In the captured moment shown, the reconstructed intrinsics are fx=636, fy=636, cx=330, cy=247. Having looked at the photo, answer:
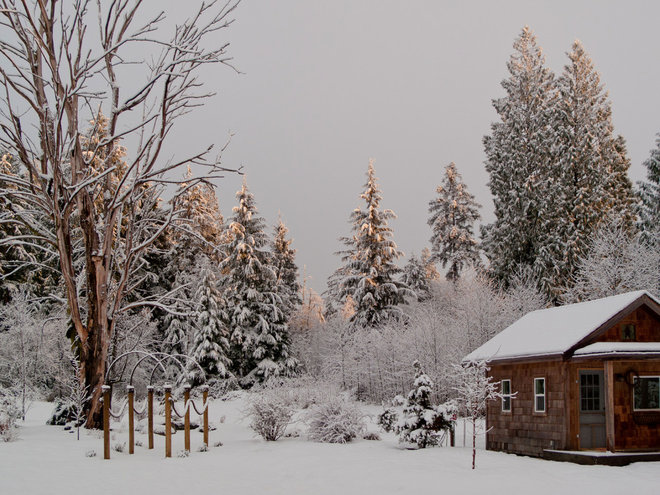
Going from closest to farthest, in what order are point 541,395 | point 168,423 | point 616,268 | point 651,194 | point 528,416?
point 168,423 < point 541,395 < point 528,416 < point 616,268 < point 651,194

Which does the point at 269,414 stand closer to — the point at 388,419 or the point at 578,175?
the point at 388,419

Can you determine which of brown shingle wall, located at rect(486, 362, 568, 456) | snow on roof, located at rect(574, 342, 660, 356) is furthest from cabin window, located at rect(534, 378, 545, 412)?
snow on roof, located at rect(574, 342, 660, 356)

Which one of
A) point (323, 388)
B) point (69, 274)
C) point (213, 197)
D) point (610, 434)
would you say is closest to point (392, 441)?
point (323, 388)

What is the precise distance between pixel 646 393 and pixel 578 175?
2203cm

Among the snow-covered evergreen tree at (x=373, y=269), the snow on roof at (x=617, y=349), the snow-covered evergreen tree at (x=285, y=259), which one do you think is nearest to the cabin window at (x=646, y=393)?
the snow on roof at (x=617, y=349)

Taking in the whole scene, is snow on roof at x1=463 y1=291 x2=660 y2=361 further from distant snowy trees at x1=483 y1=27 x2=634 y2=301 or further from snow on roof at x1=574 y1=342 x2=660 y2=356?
distant snowy trees at x1=483 y1=27 x2=634 y2=301

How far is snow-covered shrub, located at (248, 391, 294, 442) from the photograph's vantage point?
19766 millimetres

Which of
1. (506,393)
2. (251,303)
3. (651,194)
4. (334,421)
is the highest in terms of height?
(651,194)

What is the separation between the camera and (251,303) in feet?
129

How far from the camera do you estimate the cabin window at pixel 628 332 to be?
16.2m

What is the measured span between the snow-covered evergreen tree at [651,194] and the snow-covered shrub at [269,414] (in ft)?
71.3

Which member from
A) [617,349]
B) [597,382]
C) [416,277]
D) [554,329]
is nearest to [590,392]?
[597,382]

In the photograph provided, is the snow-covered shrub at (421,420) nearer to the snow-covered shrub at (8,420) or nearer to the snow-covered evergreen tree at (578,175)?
the snow-covered shrub at (8,420)

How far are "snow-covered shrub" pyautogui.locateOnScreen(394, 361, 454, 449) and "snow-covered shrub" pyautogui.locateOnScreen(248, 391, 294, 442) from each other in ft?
11.8
